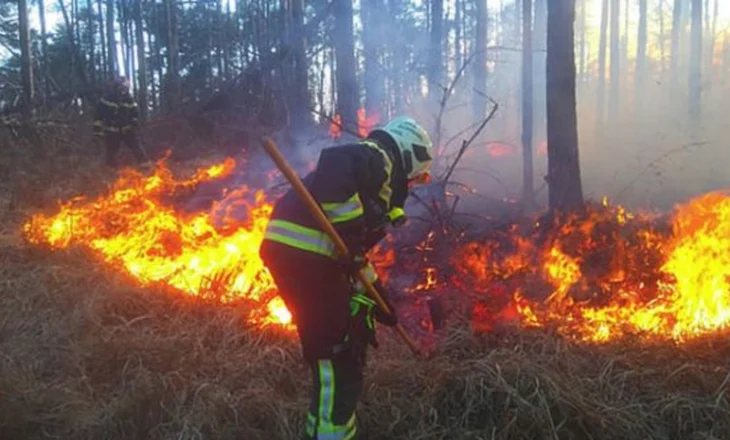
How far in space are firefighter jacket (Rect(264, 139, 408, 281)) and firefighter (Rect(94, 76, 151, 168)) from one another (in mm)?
10501

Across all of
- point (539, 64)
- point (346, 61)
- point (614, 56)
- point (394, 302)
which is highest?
point (614, 56)

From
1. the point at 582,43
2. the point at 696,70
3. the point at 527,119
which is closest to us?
the point at 527,119

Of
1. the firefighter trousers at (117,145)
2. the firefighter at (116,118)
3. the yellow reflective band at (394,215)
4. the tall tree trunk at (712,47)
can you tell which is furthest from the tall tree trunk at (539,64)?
the yellow reflective band at (394,215)

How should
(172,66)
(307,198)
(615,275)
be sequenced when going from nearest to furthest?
(307,198)
(615,275)
(172,66)

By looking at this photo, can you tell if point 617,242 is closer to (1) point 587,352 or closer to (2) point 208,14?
(1) point 587,352

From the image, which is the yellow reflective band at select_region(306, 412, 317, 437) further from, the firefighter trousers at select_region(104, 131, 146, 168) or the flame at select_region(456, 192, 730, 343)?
the firefighter trousers at select_region(104, 131, 146, 168)

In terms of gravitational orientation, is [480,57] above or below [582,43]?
below

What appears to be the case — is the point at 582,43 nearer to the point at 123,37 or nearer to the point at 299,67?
the point at 123,37

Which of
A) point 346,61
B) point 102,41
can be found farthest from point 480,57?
point 102,41

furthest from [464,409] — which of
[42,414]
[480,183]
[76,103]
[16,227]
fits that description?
[76,103]

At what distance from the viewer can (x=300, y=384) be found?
4.24 m

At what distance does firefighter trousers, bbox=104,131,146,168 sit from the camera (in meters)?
12.8

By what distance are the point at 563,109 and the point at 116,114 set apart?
8.74 metres

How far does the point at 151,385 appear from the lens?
12.9 ft
